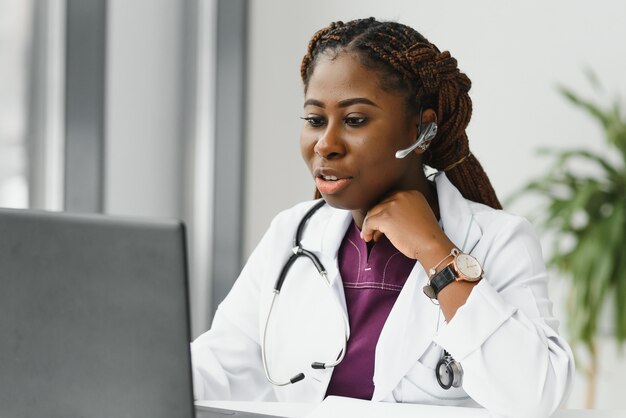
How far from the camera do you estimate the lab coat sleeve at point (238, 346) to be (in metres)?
1.46

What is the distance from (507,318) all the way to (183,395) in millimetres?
606

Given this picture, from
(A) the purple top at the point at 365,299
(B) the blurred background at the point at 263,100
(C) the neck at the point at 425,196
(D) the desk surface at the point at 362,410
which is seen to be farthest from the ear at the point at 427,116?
(B) the blurred background at the point at 263,100

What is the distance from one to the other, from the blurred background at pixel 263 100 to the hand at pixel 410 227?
183 centimetres

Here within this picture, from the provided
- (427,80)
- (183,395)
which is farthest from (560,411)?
(183,395)

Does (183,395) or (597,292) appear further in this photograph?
(597,292)

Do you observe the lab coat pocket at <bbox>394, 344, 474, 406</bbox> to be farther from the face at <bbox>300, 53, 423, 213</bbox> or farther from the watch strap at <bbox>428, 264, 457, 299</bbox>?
the face at <bbox>300, 53, 423, 213</bbox>

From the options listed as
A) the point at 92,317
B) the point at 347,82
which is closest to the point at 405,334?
the point at 347,82

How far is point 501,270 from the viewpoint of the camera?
1.38 meters

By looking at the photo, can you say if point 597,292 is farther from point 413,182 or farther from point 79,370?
point 79,370

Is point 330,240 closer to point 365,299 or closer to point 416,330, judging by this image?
point 365,299

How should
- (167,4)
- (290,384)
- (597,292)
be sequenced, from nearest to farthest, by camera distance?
(290,384) < (597,292) < (167,4)

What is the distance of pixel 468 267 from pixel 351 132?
0.31 metres

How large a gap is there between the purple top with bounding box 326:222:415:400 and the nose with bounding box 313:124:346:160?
0.24 meters

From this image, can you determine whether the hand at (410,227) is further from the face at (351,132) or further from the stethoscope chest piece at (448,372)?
the stethoscope chest piece at (448,372)
